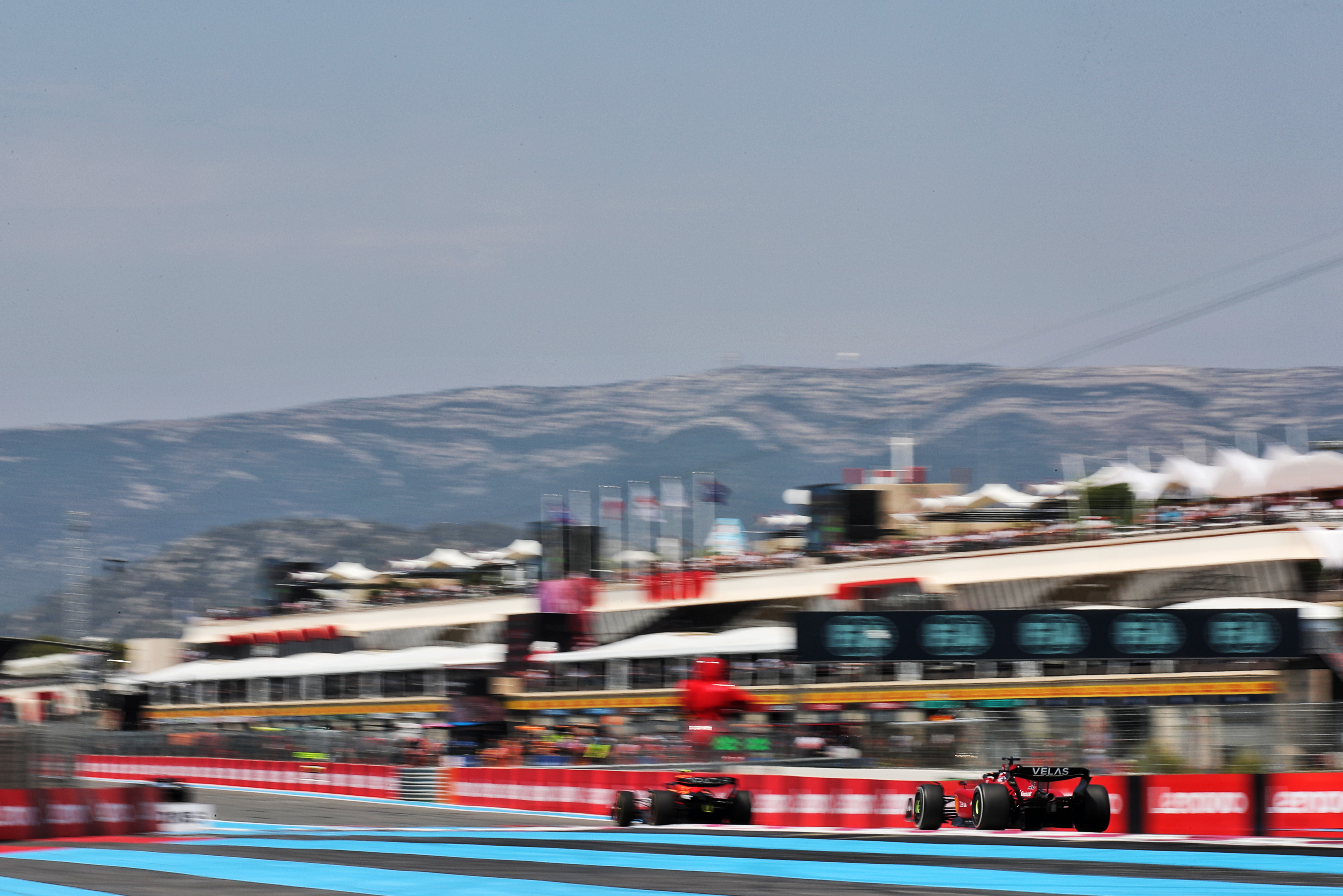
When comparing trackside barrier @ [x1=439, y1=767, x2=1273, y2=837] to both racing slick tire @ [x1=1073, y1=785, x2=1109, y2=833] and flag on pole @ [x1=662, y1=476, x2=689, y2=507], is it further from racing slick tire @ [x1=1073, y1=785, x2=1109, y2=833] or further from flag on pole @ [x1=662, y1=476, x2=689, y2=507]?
flag on pole @ [x1=662, y1=476, x2=689, y2=507]

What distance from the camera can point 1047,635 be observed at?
27.7 m

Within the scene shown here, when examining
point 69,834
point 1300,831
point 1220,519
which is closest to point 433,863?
point 69,834

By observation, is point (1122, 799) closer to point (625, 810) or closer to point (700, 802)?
point (700, 802)

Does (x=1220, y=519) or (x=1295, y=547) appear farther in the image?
(x=1220, y=519)

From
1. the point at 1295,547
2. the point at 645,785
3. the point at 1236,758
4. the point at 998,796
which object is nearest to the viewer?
the point at 998,796

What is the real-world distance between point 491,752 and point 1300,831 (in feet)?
60.0

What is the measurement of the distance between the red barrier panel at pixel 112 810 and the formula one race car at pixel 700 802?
242 inches

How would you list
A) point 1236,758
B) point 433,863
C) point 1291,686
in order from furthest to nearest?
point 1291,686 → point 1236,758 → point 433,863

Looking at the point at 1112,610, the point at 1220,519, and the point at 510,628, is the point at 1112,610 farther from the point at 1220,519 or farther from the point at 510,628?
the point at 510,628

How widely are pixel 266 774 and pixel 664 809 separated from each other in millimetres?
20159

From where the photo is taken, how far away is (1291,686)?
3156 cm

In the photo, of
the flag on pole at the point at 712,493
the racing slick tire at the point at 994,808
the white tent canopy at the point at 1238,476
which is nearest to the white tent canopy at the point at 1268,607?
the white tent canopy at the point at 1238,476

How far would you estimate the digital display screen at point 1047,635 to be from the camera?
26406 millimetres

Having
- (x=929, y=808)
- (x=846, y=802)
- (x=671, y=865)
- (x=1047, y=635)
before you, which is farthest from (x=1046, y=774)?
(x=1047, y=635)
